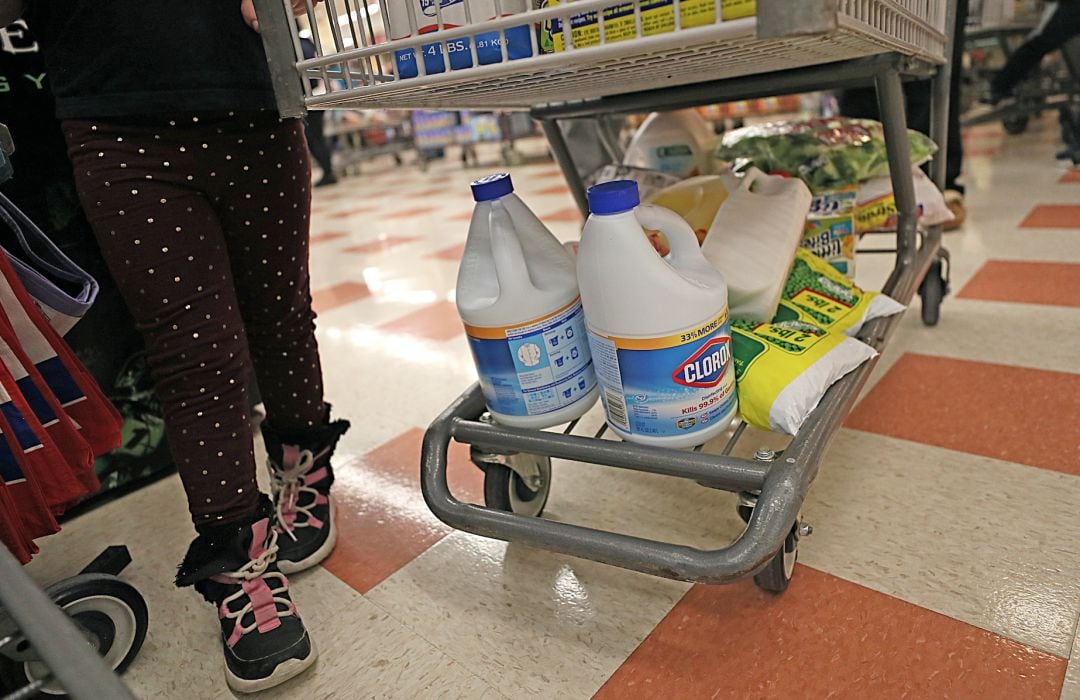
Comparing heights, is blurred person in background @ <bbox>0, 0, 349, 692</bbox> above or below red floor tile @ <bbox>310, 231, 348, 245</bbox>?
above

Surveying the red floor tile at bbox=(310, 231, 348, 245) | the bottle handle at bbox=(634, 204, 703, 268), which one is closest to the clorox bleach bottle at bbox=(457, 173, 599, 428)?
the bottle handle at bbox=(634, 204, 703, 268)

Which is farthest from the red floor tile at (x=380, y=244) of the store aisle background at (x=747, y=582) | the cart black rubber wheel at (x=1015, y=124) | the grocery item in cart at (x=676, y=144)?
the cart black rubber wheel at (x=1015, y=124)

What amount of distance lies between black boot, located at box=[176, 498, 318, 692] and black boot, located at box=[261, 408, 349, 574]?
0.12 m

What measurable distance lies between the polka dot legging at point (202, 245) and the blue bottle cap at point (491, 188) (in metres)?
0.25

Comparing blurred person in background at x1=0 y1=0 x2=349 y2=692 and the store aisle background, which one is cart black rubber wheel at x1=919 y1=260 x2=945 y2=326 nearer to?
the store aisle background

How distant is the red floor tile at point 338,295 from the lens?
7.41 feet

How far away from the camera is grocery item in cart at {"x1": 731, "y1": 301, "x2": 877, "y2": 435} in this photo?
74 cm

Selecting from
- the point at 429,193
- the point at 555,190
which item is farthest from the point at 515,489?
the point at 429,193

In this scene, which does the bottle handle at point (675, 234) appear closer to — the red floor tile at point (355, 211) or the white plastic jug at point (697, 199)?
the white plastic jug at point (697, 199)

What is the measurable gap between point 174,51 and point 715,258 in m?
0.65

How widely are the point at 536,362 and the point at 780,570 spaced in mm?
350

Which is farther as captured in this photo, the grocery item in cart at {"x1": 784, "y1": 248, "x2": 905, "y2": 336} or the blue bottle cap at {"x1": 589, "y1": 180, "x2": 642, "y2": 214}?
the grocery item in cart at {"x1": 784, "y1": 248, "x2": 905, "y2": 336}

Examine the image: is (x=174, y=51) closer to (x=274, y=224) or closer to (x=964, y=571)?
(x=274, y=224)

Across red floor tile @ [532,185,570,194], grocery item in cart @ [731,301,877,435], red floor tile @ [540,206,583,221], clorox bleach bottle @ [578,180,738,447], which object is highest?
clorox bleach bottle @ [578,180,738,447]
